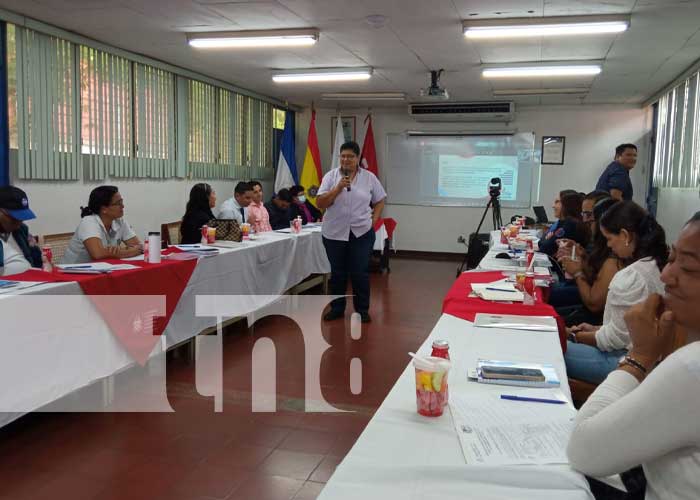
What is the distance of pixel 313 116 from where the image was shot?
9.41 metres

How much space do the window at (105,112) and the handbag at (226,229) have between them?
1.51m

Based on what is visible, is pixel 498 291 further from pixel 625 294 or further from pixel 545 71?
pixel 545 71

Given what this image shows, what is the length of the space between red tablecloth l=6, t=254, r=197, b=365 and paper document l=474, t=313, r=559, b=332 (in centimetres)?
187

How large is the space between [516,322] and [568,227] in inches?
95.0

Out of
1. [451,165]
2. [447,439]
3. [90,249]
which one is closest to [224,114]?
[451,165]

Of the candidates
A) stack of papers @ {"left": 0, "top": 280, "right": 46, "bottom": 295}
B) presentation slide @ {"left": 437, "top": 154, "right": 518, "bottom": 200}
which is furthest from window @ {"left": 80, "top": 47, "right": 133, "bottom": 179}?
presentation slide @ {"left": 437, "top": 154, "right": 518, "bottom": 200}

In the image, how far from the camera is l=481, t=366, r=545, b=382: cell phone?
153 centimetres

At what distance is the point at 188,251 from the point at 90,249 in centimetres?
68

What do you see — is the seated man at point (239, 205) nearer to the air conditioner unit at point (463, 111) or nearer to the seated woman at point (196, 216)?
the seated woman at point (196, 216)

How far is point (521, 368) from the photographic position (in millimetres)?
1593

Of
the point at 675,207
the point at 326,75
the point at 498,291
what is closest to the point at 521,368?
the point at 498,291

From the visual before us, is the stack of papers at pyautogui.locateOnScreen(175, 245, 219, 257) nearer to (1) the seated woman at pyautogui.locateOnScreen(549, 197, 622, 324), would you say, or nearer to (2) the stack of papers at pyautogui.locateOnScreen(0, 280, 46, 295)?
(2) the stack of papers at pyautogui.locateOnScreen(0, 280, 46, 295)

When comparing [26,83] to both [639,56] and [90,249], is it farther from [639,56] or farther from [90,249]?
[639,56]

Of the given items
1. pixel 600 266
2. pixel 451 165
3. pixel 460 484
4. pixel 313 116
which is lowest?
pixel 460 484
